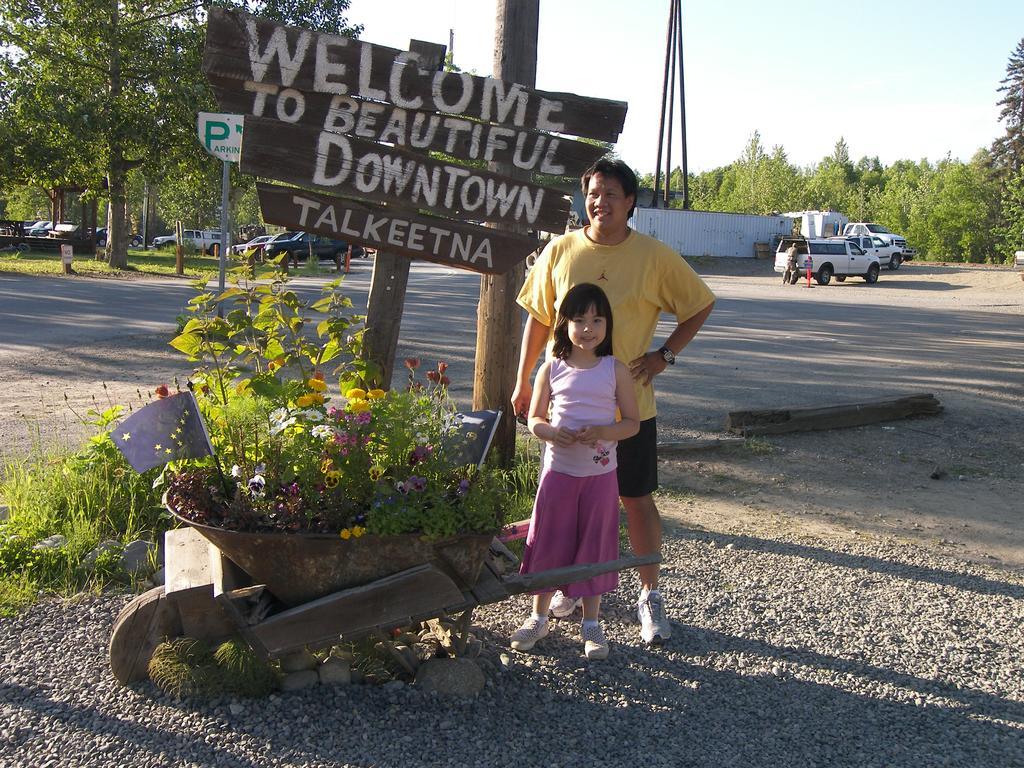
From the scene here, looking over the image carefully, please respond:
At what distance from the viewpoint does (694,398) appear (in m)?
9.39

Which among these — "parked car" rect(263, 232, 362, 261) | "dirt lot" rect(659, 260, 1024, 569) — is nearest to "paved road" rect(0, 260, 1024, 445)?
"dirt lot" rect(659, 260, 1024, 569)

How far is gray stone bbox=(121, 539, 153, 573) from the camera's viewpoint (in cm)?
410

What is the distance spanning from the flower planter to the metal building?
4652 centimetres

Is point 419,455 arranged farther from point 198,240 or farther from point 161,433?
point 198,240

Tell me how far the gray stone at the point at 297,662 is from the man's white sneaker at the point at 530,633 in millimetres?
804

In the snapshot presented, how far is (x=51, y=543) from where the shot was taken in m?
4.18

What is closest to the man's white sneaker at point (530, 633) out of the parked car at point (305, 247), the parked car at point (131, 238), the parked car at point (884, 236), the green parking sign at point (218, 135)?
the green parking sign at point (218, 135)

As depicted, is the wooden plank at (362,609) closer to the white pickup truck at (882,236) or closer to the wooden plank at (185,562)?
the wooden plank at (185,562)

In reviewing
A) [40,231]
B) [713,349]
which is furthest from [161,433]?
[40,231]

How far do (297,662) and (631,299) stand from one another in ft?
6.04

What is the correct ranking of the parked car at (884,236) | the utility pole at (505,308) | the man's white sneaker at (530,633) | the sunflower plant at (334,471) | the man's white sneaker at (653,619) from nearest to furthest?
the sunflower plant at (334,471) < the man's white sneaker at (530,633) < the man's white sneaker at (653,619) < the utility pole at (505,308) < the parked car at (884,236)

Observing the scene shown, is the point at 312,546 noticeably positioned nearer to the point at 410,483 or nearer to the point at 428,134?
the point at 410,483

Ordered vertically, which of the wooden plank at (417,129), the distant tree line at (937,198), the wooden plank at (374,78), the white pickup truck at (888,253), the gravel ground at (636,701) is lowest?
the gravel ground at (636,701)

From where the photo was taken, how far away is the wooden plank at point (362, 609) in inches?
116
